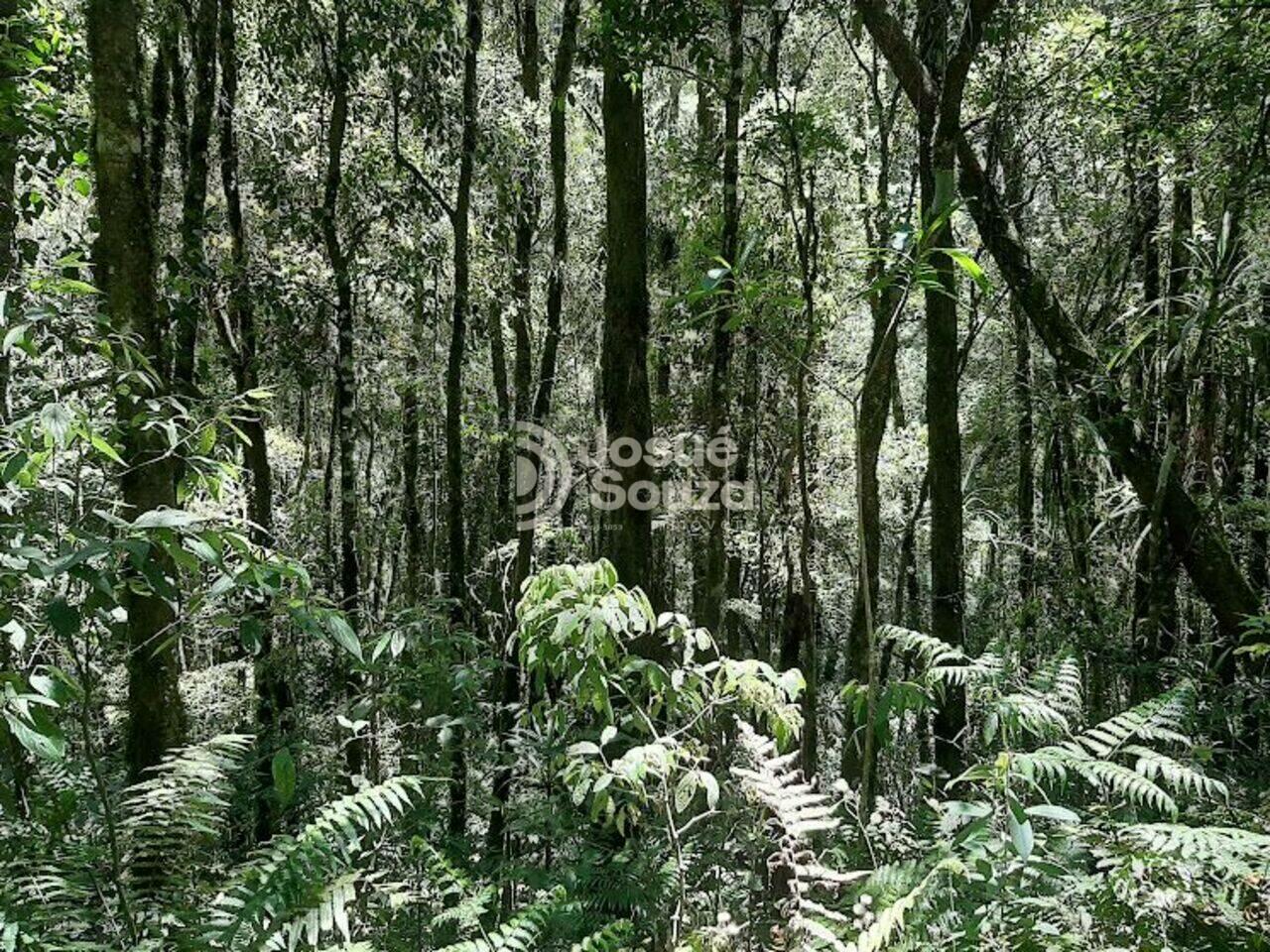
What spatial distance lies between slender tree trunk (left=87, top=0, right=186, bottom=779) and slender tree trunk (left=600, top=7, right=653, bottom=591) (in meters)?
2.47

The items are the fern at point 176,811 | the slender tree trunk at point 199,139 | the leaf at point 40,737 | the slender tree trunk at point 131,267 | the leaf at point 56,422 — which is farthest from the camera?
the slender tree trunk at point 199,139

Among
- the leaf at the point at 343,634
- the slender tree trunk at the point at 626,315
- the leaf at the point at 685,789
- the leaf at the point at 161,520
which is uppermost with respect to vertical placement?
the slender tree trunk at the point at 626,315

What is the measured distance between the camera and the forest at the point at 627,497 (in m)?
2.62

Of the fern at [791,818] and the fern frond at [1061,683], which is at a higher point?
the fern frond at [1061,683]

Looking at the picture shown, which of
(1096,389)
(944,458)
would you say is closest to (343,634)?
(944,458)

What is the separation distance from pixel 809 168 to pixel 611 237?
5.43 meters

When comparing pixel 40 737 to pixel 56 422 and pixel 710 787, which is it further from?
pixel 710 787

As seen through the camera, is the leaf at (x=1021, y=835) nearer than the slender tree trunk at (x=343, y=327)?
Yes

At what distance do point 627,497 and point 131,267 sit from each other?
2.77 m

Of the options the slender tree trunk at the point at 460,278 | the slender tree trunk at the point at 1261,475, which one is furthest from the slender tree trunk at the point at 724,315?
the slender tree trunk at the point at 1261,475

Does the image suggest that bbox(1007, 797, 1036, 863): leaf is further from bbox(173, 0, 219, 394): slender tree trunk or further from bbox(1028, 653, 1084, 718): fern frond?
bbox(173, 0, 219, 394): slender tree trunk

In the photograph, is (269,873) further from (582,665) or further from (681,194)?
(681,194)

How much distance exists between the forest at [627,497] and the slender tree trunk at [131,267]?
0.02 metres

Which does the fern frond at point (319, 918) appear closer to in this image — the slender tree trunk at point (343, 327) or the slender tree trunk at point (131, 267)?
the slender tree trunk at point (131, 267)
